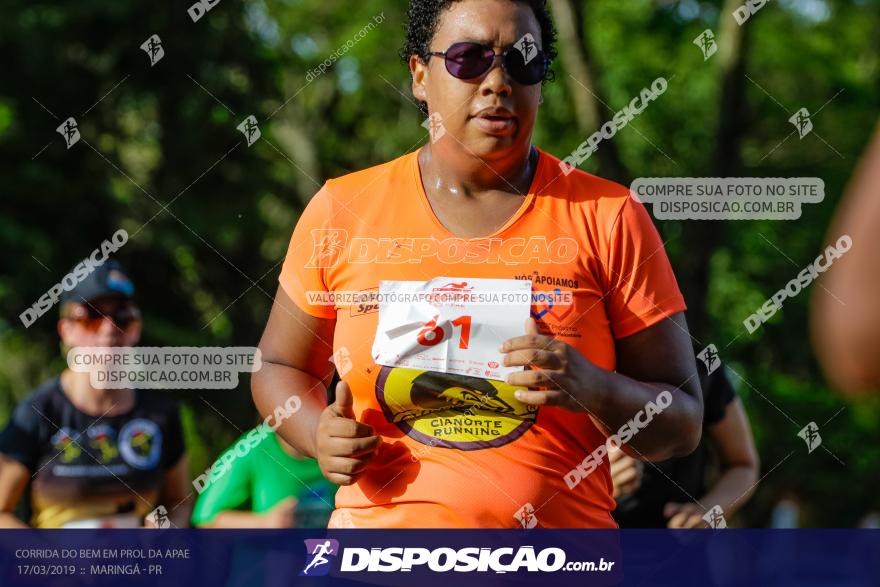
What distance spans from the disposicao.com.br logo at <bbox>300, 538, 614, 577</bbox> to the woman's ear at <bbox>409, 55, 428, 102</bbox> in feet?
3.59

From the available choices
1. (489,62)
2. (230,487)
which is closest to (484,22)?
(489,62)

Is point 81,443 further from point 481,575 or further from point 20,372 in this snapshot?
point 20,372

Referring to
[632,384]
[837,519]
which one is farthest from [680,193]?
[837,519]

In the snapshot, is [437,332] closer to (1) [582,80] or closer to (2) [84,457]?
(2) [84,457]

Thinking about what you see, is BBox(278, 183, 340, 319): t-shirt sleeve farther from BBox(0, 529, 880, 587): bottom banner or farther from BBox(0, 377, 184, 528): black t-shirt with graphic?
BBox(0, 377, 184, 528): black t-shirt with graphic

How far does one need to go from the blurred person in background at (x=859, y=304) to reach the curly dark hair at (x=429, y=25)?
6.29ft

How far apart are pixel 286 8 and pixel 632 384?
13.2m

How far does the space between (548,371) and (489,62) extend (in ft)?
2.44

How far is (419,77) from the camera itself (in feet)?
9.59

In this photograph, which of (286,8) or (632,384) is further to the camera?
(286,8)

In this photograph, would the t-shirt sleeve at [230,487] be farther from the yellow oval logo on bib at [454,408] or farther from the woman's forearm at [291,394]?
the yellow oval logo on bib at [454,408]

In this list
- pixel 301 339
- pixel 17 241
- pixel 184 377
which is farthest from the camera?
pixel 17 241

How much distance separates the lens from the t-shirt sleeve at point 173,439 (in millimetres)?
4770

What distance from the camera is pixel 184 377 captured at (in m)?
4.95
